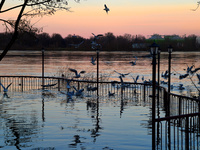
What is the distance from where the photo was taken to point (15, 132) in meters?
14.1

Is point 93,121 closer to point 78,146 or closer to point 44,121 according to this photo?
point 44,121

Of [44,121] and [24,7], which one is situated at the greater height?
[24,7]

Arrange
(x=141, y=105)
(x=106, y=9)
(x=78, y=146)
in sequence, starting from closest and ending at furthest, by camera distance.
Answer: (x=78, y=146)
(x=106, y=9)
(x=141, y=105)

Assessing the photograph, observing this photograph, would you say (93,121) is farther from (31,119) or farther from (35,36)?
(35,36)

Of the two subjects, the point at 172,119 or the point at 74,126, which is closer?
the point at 172,119

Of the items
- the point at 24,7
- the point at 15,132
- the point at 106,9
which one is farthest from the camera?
the point at 106,9

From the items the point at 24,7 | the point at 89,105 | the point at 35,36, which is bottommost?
the point at 89,105

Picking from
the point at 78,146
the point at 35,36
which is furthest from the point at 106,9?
the point at 78,146

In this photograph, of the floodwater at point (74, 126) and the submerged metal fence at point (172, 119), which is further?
the floodwater at point (74, 126)

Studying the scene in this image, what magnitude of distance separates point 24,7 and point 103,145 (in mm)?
9529

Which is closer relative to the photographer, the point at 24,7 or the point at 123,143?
the point at 123,143

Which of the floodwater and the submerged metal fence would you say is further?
the floodwater

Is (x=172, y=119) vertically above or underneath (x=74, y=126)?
above

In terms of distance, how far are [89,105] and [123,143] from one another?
Answer: 10.7m
